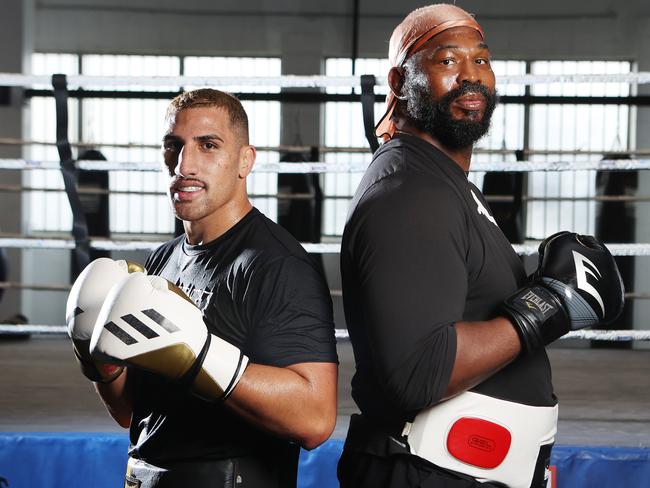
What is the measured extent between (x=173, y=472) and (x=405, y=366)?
420 mm

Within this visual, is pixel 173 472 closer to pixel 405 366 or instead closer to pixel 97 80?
pixel 405 366

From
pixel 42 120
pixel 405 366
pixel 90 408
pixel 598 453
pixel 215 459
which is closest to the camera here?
pixel 405 366

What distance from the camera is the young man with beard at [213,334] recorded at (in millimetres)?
1191

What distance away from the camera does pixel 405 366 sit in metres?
1.17

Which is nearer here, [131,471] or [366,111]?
[131,471]

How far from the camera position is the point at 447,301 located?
118cm

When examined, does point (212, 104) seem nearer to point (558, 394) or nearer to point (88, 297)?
point (88, 297)

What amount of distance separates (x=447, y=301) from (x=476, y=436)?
0.22 meters

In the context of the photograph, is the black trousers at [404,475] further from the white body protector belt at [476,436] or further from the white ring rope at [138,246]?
the white ring rope at [138,246]

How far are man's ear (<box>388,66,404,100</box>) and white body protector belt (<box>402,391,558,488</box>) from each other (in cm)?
49

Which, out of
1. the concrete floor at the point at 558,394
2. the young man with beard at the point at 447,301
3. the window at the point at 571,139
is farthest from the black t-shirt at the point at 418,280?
the window at the point at 571,139

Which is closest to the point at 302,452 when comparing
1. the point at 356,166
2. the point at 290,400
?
the point at 290,400

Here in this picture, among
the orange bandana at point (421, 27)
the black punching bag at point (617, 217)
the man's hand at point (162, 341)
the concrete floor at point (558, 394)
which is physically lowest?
the concrete floor at point (558, 394)

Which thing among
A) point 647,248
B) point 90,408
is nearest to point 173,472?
point 90,408
